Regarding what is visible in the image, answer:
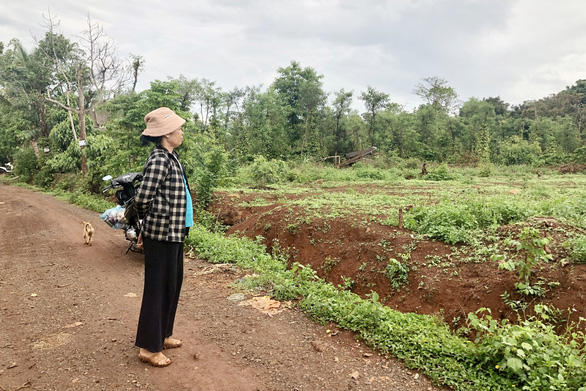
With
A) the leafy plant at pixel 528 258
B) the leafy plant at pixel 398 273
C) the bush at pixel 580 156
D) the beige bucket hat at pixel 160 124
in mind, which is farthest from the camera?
the bush at pixel 580 156

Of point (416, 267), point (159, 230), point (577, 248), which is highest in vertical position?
point (159, 230)

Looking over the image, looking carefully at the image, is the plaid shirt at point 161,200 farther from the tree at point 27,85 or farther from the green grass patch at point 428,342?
the tree at point 27,85

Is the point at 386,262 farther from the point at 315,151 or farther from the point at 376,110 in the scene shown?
the point at 376,110

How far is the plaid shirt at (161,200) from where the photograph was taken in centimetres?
300

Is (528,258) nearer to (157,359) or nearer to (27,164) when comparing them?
(157,359)

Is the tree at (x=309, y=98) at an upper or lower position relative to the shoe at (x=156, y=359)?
upper

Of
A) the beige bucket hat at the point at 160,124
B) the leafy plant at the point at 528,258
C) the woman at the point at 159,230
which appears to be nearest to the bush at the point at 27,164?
the beige bucket hat at the point at 160,124

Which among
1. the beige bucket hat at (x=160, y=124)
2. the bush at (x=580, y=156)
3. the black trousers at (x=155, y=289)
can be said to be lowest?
the black trousers at (x=155, y=289)

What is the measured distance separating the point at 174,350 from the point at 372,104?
98.9 ft

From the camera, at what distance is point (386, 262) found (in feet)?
19.1

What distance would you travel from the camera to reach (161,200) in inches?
120

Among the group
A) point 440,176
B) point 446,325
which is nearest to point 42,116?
point 440,176

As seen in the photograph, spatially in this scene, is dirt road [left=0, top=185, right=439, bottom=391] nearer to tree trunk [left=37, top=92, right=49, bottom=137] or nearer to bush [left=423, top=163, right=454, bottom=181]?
bush [left=423, top=163, right=454, bottom=181]

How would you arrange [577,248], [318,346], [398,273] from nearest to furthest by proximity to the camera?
[318,346], [577,248], [398,273]
